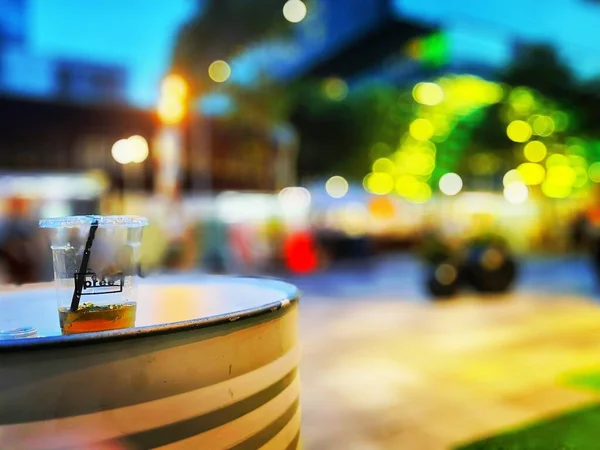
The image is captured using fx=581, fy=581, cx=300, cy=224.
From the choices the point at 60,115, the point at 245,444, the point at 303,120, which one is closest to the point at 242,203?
the point at 60,115

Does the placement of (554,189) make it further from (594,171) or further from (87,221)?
(87,221)

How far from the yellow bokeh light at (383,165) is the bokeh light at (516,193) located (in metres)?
5.28

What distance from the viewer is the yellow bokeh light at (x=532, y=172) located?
2220 centimetres

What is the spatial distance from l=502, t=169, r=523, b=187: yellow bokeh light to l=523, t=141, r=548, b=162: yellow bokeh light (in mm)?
843

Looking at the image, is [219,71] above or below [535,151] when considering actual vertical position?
above

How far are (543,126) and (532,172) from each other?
6.18 ft

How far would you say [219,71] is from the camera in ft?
68.5

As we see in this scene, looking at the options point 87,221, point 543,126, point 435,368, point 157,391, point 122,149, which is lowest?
point 435,368

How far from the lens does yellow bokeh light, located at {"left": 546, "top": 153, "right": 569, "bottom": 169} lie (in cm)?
2208

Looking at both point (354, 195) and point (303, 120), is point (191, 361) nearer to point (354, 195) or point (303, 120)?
point (354, 195)

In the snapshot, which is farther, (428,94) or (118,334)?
(428,94)

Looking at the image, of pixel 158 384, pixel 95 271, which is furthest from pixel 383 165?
pixel 158 384

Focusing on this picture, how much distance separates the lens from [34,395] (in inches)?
70.2

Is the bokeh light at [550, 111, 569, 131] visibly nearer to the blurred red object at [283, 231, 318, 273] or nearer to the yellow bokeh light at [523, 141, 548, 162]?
the yellow bokeh light at [523, 141, 548, 162]
